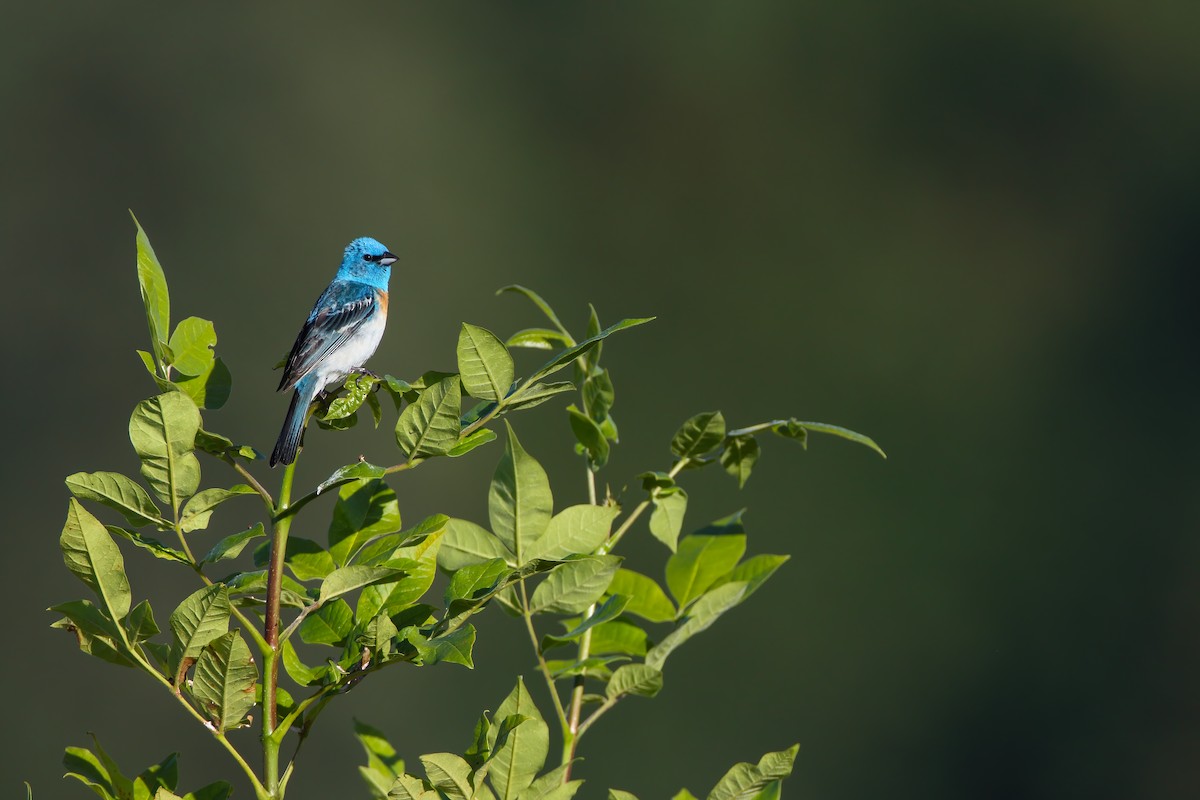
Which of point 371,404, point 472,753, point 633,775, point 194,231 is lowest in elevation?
point 633,775

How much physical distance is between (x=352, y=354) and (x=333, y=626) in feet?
3.54

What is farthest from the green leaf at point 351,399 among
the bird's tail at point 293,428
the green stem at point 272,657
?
the green stem at point 272,657

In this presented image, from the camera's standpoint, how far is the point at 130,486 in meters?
0.64

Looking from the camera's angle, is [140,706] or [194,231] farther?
[194,231]

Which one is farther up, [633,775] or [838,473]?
[838,473]

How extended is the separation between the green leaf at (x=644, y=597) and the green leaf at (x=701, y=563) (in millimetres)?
11

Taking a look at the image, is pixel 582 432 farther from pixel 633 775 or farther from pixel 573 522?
pixel 633 775

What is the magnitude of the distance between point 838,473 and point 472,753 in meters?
7.57

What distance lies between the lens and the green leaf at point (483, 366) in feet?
2.22

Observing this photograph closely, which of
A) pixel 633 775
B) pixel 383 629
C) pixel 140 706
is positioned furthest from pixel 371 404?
pixel 140 706

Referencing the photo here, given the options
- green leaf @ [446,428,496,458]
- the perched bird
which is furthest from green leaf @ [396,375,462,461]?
the perched bird

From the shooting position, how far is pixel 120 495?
25.0 inches

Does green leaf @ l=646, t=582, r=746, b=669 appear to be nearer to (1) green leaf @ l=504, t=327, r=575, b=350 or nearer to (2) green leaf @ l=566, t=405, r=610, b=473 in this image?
(2) green leaf @ l=566, t=405, r=610, b=473

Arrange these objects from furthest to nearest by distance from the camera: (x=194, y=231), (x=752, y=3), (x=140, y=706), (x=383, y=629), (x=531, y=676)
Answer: (x=752, y=3), (x=194, y=231), (x=140, y=706), (x=531, y=676), (x=383, y=629)
